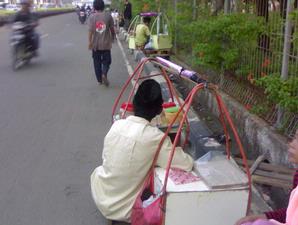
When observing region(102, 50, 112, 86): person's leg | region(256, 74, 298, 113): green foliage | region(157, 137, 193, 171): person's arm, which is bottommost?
region(102, 50, 112, 86): person's leg

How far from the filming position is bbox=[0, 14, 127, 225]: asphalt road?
13.9ft

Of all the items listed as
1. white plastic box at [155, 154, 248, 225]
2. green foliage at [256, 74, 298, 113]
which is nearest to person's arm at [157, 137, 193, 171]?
white plastic box at [155, 154, 248, 225]

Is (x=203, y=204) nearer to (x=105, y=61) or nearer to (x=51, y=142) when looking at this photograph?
(x=51, y=142)

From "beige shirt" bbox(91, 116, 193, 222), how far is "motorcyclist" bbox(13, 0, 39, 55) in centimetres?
943

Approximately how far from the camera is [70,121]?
7.16 m

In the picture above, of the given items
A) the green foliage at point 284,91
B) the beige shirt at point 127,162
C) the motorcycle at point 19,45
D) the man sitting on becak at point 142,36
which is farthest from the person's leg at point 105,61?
the beige shirt at point 127,162

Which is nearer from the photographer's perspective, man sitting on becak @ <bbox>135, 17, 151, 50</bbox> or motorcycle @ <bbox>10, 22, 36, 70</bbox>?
motorcycle @ <bbox>10, 22, 36, 70</bbox>

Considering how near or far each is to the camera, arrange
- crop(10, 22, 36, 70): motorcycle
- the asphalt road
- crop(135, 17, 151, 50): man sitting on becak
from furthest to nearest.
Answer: crop(135, 17, 151, 50): man sitting on becak < crop(10, 22, 36, 70): motorcycle < the asphalt road

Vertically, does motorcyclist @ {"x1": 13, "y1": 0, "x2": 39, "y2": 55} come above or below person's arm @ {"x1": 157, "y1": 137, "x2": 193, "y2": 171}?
above

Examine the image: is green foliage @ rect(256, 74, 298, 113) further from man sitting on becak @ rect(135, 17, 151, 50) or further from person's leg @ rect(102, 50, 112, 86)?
man sitting on becak @ rect(135, 17, 151, 50)

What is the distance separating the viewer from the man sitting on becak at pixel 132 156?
3549 millimetres

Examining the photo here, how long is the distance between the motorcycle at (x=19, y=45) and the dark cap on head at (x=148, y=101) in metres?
9.03

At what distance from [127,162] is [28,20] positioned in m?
9.94

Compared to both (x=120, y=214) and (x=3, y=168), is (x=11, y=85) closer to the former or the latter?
(x=3, y=168)
